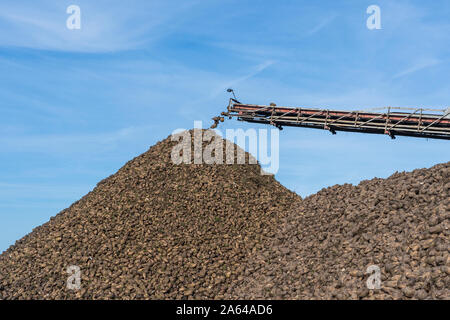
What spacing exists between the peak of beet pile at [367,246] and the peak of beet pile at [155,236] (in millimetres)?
1534

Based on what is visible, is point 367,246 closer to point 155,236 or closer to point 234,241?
point 234,241

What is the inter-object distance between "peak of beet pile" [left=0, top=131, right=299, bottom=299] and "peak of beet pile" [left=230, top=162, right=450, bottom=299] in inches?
60.4

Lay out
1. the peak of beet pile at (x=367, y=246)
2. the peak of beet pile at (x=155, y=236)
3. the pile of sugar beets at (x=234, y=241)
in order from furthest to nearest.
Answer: the peak of beet pile at (x=155, y=236) → the pile of sugar beets at (x=234, y=241) → the peak of beet pile at (x=367, y=246)

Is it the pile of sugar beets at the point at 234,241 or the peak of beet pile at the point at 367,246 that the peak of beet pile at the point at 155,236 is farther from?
the peak of beet pile at the point at 367,246

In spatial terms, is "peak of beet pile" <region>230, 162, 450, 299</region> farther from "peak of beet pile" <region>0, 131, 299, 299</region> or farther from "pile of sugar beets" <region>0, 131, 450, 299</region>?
"peak of beet pile" <region>0, 131, 299, 299</region>

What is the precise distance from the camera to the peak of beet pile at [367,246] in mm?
15570

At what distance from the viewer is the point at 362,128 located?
27.3 metres

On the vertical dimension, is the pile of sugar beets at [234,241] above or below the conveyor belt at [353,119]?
below

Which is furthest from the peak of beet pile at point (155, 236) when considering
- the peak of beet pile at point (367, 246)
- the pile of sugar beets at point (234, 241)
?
the peak of beet pile at point (367, 246)

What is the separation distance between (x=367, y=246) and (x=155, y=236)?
9.85m

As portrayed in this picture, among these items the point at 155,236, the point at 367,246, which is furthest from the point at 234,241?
the point at 367,246

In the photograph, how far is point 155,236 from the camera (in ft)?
75.0
